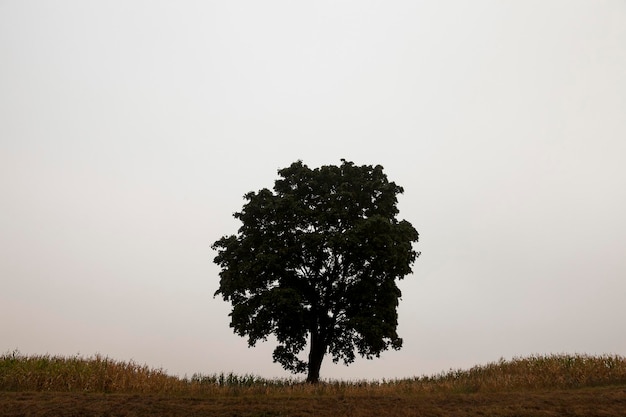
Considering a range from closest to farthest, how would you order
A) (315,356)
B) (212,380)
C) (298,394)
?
(298,394) → (212,380) → (315,356)

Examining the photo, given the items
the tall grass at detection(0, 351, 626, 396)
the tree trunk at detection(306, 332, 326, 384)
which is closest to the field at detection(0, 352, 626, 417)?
the tall grass at detection(0, 351, 626, 396)

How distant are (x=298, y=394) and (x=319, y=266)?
11974 millimetres

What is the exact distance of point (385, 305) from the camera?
28.2 meters

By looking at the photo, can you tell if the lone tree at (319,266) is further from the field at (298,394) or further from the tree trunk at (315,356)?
the field at (298,394)

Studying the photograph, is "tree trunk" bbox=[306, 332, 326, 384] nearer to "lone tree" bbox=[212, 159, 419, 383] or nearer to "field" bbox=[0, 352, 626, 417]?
"lone tree" bbox=[212, 159, 419, 383]

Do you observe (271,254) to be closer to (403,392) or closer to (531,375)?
(403,392)

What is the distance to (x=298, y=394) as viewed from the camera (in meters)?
18.6

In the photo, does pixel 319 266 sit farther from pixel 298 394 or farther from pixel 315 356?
pixel 298 394

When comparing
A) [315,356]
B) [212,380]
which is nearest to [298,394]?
[212,380]

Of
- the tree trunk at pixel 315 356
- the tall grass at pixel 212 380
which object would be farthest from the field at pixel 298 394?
the tree trunk at pixel 315 356

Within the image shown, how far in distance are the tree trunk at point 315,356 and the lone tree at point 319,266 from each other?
0.06 metres

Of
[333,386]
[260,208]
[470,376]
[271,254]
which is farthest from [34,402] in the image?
[470,376]

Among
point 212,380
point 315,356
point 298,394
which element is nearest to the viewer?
point 298,394

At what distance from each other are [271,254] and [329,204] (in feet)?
18.1
